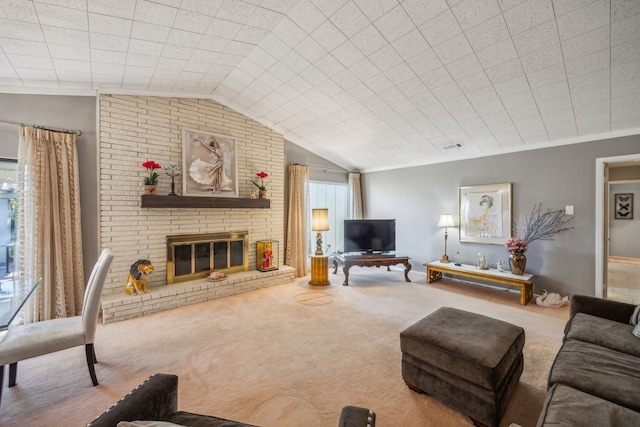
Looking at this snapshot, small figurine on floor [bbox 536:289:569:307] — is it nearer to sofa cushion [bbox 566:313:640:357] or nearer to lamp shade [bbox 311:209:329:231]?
sofa cushion [bbox 566:313:640:357]

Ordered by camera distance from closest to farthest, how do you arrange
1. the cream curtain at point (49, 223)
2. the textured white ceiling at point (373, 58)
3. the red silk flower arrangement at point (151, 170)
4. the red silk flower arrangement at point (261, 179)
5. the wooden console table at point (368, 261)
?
the textured white ceiling at point (373, 58) < the cream curtain at point (49, 223) < the red silk flower arrangement at point (151, 170) < the red silk flower arrangement at point (261, 179) < the wooden console table at point (368, 261)

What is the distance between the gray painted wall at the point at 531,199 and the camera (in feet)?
11.4

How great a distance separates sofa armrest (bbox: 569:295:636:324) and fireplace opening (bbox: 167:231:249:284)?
13.3 feet

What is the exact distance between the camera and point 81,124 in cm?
318

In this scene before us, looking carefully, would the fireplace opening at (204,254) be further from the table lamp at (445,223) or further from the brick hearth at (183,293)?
the table lamp at (445,223)

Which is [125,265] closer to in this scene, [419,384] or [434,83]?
[419,384]

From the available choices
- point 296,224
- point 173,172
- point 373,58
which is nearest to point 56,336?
point 173,172

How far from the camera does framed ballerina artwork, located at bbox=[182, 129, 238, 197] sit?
381 cm

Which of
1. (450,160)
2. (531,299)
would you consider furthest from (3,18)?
(531,299)

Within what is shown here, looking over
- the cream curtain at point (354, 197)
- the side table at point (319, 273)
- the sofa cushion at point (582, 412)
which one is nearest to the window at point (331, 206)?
the cream curtain at point (354, 197)

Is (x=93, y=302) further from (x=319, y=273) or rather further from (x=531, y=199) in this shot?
(x=531, y=199)

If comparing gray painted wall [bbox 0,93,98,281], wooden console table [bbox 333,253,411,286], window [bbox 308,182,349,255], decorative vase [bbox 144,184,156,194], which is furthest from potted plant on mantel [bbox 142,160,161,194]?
wooden console table [bbox 333,253,411,286]

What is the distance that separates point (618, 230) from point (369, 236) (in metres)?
6.69

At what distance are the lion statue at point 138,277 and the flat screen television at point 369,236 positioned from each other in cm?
315
